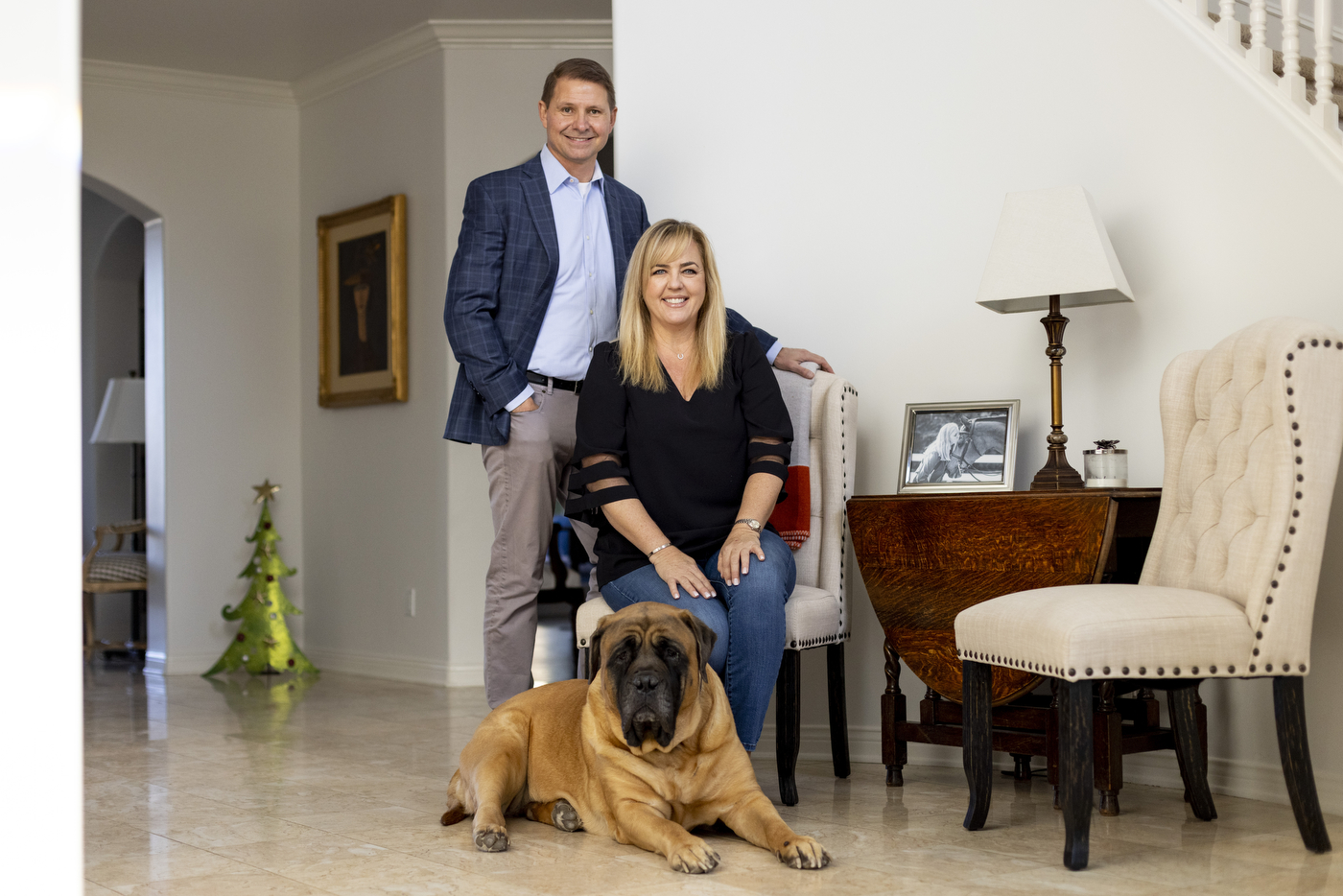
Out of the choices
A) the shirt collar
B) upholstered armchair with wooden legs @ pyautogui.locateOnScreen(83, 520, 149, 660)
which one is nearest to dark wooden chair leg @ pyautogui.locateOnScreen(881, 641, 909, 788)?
the shirt collar

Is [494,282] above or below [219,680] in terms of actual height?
above

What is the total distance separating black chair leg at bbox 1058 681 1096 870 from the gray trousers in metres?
1.36

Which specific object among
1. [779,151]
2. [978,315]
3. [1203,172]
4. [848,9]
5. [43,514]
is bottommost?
[43,514]

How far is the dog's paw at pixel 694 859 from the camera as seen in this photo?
2127 millimetres

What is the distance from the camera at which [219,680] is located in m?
5.70

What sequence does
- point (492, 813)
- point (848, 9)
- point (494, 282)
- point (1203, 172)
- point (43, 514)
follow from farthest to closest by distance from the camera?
point (848, 9), point (494, 282), point (1203, 172), point (492, 813), point (43, 514)

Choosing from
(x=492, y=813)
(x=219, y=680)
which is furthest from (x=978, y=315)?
(x=219, y=680)

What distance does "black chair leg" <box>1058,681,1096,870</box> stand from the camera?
2133 mm

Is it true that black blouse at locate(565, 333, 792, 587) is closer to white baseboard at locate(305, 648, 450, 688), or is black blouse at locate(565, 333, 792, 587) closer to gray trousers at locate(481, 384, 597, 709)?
gray trousers at locate(481, 384, 597, 709)

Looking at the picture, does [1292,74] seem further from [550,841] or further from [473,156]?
[473,156]

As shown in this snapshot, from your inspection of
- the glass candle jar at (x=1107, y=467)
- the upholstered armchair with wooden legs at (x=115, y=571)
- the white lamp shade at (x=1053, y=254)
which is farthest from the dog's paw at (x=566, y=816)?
the upholstered armchair with wooden legs at (x=115, y=571)

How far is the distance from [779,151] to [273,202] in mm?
3481

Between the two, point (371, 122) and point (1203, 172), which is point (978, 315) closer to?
point (1203, 172)

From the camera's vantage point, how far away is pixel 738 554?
104 inches
